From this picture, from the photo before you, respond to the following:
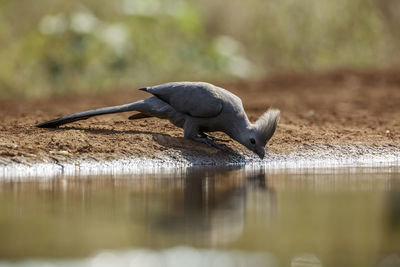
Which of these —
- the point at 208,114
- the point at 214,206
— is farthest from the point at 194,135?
the point at 214,206

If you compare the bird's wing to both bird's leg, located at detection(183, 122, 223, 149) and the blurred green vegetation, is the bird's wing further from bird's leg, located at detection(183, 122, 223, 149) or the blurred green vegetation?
the blurred green vegetation

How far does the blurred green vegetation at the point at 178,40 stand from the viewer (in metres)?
17.7

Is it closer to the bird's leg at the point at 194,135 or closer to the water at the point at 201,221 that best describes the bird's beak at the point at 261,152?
the bird's leg at the point at 194,135

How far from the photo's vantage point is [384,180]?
5.99 m

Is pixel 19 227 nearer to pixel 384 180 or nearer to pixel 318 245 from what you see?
pixel 318 245

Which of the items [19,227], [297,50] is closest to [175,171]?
[19,227]

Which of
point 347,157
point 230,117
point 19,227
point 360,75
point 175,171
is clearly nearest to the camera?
point 19,227

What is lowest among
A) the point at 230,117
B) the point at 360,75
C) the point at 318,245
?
the point at 318,245

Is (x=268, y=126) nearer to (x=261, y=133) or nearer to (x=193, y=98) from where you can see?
(x=261, y=133)

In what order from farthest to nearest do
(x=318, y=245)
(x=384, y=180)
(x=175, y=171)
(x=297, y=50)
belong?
(x=297, y=50) < (x=175, y=171) < (x=384, y=180) < (x=318, y=245)

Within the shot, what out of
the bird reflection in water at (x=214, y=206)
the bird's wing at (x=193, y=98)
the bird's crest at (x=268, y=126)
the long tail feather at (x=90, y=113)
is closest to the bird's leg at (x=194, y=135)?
the bird's wing at (x=193, y=98)

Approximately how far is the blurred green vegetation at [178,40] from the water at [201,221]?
463 inches

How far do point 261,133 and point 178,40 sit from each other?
12.8 meters

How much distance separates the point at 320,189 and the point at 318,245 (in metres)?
1.92
